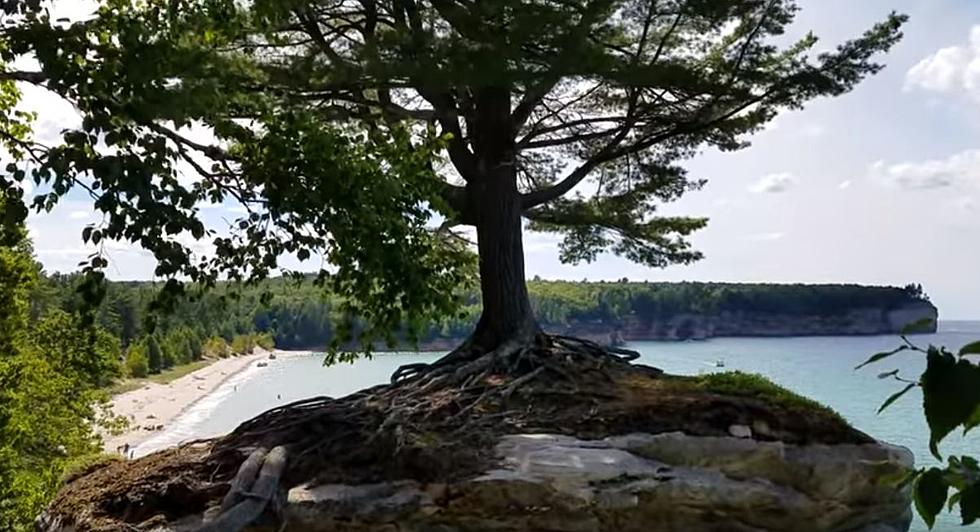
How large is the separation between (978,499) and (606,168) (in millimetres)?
6272

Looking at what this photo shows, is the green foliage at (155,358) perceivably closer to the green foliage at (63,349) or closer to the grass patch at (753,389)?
the green foliage at (63,349)

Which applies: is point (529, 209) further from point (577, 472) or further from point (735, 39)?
point (577, 472)

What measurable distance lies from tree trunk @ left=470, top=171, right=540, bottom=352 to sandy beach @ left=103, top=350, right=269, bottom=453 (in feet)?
49.9

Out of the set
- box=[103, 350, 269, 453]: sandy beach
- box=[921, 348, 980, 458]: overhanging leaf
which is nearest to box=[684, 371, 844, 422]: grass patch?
box=[921, 348, 980, 458]: overhanging leaf

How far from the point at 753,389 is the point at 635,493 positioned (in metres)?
1.43

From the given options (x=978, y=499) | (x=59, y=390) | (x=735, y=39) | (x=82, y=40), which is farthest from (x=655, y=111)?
(x=59, y=390)

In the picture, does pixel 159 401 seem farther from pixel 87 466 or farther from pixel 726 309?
pixel 87 466

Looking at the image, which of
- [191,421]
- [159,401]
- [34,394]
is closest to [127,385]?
[159,401]

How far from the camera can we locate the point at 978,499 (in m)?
0.58

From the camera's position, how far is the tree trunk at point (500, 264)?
5777 millimetres

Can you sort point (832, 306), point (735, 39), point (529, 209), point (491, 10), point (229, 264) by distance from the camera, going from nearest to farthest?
point (229, 264)
point (491, 10)
point (735, 39)
point (529, 209)
point (832, 306)

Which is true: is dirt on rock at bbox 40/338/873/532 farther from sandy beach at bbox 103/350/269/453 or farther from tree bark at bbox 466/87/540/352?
sandy beach at bbox 103/350/269/453

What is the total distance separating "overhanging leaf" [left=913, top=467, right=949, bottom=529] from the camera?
598 mm

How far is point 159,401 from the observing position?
90.3 ft
